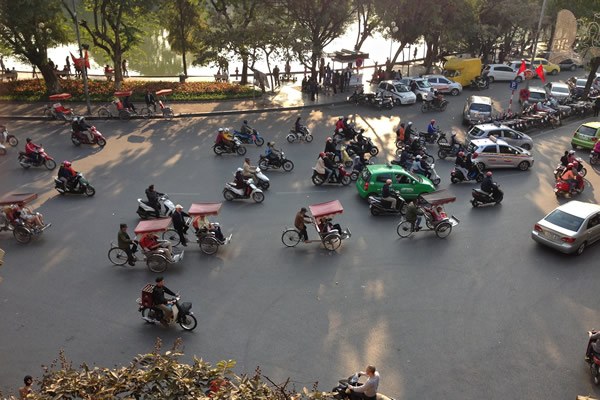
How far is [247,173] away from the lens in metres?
17.9

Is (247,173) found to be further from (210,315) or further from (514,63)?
(514,63)

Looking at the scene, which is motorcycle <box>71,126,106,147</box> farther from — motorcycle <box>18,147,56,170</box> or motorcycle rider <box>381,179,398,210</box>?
motorcycle rider <box>381,179,398,210</box>

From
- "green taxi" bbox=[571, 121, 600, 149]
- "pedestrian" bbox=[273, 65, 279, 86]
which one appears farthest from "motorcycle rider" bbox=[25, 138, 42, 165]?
"green taxi" bbox=[571, 121, 600, 149]

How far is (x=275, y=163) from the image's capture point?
19828 millimetres

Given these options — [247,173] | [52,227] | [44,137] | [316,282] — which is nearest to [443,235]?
[316,282]

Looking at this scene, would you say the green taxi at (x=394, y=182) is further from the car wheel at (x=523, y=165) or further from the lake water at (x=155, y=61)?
the lake water at (x=155, y=61)

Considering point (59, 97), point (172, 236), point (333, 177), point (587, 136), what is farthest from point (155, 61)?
point (587, 136)

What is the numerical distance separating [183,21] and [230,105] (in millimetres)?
8927

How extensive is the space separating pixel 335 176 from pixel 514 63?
25616mm

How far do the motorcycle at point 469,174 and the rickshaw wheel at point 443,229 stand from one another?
4592 mm

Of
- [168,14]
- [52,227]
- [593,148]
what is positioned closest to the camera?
[52,227]

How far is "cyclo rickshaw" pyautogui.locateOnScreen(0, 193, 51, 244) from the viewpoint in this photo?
46.6ft

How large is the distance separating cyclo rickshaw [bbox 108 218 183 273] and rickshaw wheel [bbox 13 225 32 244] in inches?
109

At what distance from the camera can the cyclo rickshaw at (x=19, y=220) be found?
14195mm
